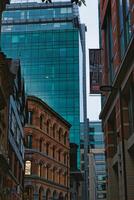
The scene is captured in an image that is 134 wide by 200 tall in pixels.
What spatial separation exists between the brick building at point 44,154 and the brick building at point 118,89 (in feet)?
98.1

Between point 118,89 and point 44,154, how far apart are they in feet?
163

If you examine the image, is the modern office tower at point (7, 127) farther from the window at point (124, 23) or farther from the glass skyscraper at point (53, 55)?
the glass skyscraper at point (53, 55)

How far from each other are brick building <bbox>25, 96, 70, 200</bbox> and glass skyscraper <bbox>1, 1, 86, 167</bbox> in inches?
1030

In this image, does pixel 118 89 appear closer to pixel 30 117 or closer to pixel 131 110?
pixel 131 110

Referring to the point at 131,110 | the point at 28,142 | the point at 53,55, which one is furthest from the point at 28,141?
the point at 53,55

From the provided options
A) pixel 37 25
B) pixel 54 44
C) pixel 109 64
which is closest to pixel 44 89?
pixel 54 44

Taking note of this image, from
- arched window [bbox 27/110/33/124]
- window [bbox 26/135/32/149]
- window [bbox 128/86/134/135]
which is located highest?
arched window [bbox 27/110/33/124]

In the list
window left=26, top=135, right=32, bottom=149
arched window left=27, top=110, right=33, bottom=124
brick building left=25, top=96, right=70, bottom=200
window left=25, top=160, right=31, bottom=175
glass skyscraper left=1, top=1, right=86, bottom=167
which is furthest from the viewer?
glass skyscraper left=1, top=1, right=86, bottom=167

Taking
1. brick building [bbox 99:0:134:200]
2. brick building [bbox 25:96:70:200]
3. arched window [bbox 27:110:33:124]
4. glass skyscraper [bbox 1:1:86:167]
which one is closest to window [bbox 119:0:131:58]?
brick building [bbox 99:0:134:200]

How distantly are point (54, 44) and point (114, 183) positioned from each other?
89.4m

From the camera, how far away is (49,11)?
144 meters

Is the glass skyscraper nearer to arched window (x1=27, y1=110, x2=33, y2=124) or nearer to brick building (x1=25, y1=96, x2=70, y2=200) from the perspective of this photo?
brick building (x1=25, y1=96, x2=70, y2=200)

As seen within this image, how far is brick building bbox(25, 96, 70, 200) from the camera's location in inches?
2923

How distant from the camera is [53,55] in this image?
412 feet
